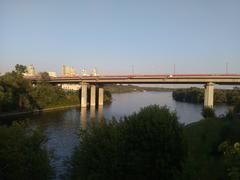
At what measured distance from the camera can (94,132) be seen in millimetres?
16156

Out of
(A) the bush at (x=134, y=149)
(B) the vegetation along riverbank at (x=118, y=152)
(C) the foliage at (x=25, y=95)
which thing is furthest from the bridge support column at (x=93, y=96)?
(A) the bush at (x=134, y=149)

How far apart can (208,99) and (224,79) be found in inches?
210

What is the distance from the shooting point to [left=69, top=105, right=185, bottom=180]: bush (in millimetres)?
15055

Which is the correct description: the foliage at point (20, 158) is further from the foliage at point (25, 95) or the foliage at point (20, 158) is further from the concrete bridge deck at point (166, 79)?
the concrete bridge deck at point (166, 79)

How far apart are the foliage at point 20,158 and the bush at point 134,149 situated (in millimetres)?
1506

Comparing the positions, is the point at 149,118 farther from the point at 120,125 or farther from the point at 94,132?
the point at 94,132

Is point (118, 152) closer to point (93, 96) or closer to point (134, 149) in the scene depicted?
point (134, 149)

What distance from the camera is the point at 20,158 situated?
50.4ft

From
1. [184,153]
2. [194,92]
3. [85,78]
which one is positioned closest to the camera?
[184,153]

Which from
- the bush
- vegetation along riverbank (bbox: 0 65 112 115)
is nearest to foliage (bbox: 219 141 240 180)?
the bush

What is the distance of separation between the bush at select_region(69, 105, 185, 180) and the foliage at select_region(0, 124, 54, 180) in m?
1.51

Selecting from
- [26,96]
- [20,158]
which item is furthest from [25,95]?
[20,158]

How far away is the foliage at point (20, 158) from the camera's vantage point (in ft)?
50.6

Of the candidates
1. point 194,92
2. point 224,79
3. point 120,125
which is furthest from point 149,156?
point 194,92
